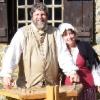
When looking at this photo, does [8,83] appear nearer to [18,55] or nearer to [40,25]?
[18,55]

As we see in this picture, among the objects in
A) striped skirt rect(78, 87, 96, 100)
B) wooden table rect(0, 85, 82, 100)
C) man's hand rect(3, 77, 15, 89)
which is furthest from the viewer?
striped skirt rect(78, 87, 96, 100)

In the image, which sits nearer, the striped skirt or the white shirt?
the white shirt

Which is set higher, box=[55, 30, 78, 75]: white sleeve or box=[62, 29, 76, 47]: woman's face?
box=[62, 29, 76, 47]: woman's face

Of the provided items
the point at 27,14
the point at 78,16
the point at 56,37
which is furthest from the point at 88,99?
the point at 27,14

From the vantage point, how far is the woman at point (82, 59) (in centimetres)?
539

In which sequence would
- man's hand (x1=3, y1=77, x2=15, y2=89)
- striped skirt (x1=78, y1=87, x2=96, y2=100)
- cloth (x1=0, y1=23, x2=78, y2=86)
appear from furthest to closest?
striped skirt (x1=78, y1=87, x2=96, y2=100), cloth (x1=0, y1=23, x2=78, y2=86), man's hand (x1=3, y1=77, x2=15, y2=89)

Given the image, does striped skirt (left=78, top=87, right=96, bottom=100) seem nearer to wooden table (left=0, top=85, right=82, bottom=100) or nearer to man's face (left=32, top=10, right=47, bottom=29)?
wooden table (left=0, top=85, right=82, bottom=100)

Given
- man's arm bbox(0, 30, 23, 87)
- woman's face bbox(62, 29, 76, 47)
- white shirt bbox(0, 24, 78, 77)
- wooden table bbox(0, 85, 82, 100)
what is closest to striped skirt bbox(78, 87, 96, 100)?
woman's face bbox(62, 29, 76, 47)

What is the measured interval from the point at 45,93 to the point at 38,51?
65 centimetres

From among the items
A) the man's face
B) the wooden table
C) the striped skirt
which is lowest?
the striped skirt

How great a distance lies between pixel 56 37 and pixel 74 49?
530 millimetres

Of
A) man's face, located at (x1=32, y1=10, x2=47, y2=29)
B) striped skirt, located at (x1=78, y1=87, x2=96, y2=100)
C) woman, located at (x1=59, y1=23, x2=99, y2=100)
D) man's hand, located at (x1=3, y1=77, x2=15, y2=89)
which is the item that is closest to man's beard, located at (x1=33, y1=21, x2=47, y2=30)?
man's face, located at (x1=32, y1=10, x2=47, y2=29)

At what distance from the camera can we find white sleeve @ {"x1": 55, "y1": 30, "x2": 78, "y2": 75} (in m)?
4.93

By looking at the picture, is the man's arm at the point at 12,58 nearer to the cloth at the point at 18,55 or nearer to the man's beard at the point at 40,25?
the cloth at the point at 18,55
